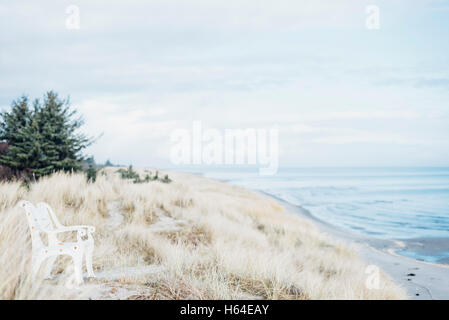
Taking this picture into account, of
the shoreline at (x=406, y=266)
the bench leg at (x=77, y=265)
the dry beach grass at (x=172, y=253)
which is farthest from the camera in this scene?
the shoreline at (x=406, y=266)

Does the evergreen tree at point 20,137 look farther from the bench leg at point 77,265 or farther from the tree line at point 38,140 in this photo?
the bench leg at point 77,265

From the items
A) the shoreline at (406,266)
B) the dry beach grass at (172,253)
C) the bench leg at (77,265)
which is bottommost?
the shoreline at (406,266)

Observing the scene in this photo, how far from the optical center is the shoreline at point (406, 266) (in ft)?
22.5

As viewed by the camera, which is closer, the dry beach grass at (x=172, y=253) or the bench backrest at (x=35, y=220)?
the bench backrest at (x=35, y=220)

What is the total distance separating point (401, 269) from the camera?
850 centimetres

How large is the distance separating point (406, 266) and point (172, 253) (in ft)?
23.5

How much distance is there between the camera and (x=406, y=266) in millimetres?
8805

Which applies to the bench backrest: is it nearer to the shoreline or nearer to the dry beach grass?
the dry beach grass

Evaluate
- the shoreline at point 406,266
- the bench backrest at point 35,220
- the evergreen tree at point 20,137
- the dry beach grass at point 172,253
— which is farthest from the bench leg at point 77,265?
the evergreen tree at point 20,137

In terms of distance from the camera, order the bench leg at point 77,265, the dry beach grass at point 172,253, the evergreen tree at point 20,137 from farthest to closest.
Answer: the evergreen tree at point 20,137 → the dry beach grass at point 172,253 → the bench leg at point 77,265

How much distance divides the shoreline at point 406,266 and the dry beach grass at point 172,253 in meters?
0.75

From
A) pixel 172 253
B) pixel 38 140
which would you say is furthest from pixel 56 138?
pixel 172 253
